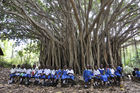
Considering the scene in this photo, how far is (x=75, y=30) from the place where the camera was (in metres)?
6.51

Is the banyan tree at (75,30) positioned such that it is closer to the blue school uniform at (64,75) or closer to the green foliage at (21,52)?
the blue school uniform at (64,75)

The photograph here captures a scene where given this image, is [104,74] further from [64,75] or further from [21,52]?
[21,52]

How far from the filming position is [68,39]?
620cm

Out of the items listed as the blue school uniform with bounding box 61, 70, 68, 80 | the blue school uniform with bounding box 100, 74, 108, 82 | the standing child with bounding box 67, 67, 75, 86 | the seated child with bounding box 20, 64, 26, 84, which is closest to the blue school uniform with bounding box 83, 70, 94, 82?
the blue school uniform with bounding box 100, 74, 108, 82

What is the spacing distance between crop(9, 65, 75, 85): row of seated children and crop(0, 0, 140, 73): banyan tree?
1.33m

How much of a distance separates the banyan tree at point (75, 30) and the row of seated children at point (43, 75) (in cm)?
133

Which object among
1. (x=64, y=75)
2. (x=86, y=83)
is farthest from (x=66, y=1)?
(x=86, y=83)

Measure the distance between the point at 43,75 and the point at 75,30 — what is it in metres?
2.94

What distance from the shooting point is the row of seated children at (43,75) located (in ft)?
14.8

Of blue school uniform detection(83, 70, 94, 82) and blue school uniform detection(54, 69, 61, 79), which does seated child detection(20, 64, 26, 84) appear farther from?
blue school uniform detection(83, 70, 94, 82)

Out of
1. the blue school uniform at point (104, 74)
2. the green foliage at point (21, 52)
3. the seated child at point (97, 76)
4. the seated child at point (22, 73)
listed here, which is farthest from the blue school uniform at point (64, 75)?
the green foliage at point (21, 52)

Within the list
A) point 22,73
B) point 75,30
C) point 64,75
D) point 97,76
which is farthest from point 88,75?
point 75,30

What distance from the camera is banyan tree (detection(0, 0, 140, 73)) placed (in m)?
5.61

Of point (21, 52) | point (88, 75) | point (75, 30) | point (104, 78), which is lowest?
point (104, 78)
